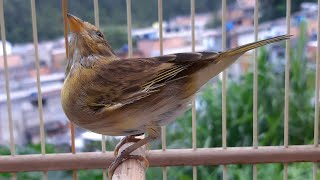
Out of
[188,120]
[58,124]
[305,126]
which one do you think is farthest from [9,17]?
[305,126]

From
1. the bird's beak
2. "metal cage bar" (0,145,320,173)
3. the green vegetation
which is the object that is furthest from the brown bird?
the green vegetation

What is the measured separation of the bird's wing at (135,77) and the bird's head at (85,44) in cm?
3

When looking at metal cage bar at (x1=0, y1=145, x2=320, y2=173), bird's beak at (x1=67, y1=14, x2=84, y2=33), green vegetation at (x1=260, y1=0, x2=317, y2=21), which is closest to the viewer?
bird's beak at (x1=67, y1=14, x2=84, y2=33)

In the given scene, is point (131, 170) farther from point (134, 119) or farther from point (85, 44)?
point (85, 44)

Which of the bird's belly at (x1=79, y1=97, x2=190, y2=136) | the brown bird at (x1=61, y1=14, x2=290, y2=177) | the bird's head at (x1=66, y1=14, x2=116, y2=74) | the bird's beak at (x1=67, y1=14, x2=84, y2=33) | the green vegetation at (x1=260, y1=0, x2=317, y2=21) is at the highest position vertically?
the green vegetation at (x1=260, y1=0, x2=317, y2=21)

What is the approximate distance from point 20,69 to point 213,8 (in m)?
0.49

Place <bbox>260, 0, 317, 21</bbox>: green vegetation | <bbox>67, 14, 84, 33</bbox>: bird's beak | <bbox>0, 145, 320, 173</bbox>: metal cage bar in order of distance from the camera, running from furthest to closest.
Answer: <bbox>260, 0, 317, 21</bbox>: green vegetation → <bbox>0, 145, 320, 173</bbox>: metal cage bar → <bbox>67, 14, 84, 33</bbox>: bird's beak

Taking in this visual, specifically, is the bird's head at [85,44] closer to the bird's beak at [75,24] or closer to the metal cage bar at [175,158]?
the bird's beak at [75,24]

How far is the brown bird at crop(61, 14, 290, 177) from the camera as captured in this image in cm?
100

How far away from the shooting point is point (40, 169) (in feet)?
4.23

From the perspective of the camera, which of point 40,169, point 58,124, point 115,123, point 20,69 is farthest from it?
point 58,124

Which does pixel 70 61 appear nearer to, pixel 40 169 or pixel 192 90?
pixel 192 90

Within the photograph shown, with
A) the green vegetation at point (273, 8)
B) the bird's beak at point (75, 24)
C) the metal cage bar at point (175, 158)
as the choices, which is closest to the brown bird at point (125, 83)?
the bird's beak at point (75, 24)

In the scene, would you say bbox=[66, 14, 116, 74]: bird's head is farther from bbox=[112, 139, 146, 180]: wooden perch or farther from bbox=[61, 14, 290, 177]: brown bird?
bbox=[112, 139, 146, 180]: wooden perch
